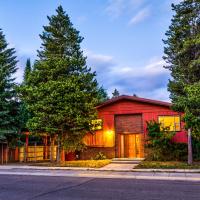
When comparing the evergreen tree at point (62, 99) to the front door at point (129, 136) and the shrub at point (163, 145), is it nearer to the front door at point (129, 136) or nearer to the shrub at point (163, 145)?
the front door at point (129, 136)

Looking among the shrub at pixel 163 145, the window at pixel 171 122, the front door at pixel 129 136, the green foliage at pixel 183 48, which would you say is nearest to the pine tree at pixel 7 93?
the front door at pixel 129 136


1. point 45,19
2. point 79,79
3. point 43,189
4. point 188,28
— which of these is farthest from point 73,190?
point 45,19

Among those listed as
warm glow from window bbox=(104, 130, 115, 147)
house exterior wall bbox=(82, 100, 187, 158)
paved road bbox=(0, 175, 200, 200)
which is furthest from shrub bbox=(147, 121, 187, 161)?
paved road bbox=(0, 175, 200, 200)

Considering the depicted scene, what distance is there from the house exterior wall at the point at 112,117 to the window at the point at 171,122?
0.44m

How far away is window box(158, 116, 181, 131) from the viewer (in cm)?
2467

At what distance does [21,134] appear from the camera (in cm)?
2516

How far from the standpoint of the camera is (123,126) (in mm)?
26094

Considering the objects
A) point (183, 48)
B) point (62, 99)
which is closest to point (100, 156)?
point (62, 99)

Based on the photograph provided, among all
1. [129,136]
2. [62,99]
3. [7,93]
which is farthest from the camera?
[129,136]

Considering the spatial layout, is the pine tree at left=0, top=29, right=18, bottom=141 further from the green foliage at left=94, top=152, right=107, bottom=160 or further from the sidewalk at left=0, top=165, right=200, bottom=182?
the green foliage at left=94, top=152, right=107, bottom=160

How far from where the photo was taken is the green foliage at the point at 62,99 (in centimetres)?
2094

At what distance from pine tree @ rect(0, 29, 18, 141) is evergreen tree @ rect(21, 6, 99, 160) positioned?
6.60 feet

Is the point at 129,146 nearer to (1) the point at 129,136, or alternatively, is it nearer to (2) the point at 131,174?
(1) the point at 129,136

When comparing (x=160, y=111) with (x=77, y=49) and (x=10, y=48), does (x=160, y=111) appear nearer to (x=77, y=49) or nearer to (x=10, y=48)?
(x=77, y=49)
